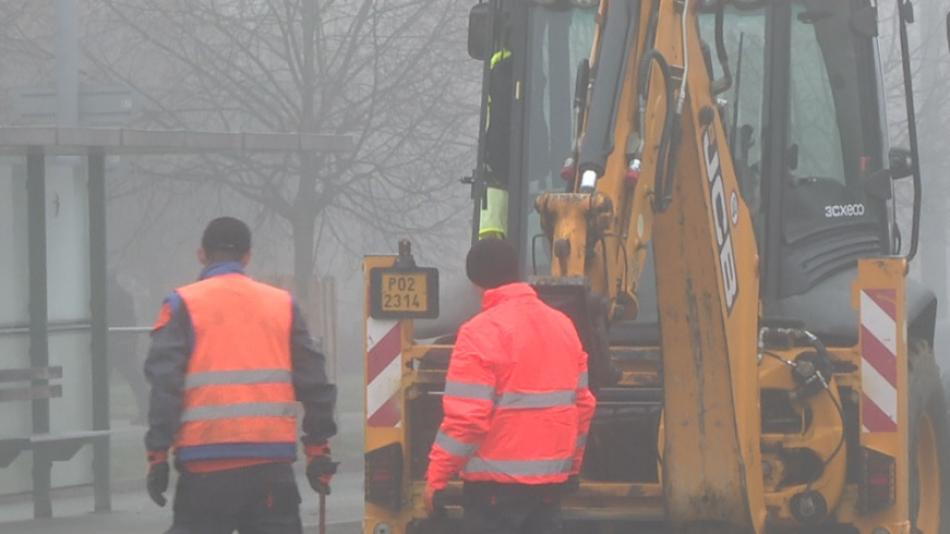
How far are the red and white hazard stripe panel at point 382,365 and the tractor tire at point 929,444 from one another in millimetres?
2209

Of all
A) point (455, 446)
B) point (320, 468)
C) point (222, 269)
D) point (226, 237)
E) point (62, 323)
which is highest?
point (226, 237)

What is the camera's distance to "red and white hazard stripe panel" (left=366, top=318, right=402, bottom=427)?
8938 millimetres

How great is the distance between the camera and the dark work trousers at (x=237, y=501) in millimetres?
7305

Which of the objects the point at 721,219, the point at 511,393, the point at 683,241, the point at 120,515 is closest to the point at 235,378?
the point at 511,393

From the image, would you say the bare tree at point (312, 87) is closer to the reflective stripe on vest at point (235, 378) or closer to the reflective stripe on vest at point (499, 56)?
the reflective stripe on vest at point (499, 56)

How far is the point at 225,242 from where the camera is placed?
298 inches

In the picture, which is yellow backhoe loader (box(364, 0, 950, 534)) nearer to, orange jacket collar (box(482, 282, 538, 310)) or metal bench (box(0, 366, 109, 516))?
orange jacket collar (box(482, 282, 538, 310))

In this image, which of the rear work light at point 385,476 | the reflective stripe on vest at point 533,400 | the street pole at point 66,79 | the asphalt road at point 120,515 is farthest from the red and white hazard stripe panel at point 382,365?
the street pole at point 66,79

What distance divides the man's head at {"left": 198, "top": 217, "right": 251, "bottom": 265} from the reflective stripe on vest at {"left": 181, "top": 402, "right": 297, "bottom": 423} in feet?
1.75

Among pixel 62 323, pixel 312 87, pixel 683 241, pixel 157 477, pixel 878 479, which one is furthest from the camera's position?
pixel 312 87

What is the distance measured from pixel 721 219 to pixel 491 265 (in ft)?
3.29

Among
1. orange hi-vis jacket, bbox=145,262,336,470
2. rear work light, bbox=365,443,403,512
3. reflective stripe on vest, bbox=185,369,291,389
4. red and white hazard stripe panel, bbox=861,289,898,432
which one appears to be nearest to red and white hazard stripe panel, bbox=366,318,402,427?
rear work light, bbox=365,443,403,512

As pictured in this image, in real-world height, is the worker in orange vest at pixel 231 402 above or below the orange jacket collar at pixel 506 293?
below

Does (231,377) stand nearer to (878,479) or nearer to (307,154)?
(878,479)
